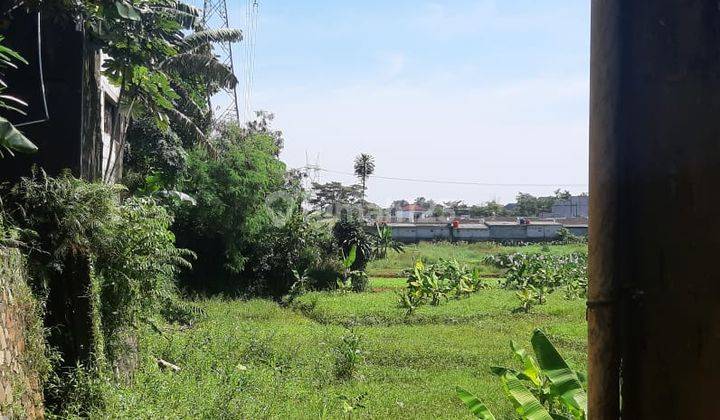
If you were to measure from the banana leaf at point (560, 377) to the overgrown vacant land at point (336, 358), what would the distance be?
10.4ft

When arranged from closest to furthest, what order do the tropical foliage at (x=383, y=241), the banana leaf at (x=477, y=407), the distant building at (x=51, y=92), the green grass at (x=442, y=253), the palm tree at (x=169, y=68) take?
the banana leaf at (x=477, y=407), the distant building at (x=51, y=92), the palm tree at (x=169, y=68), the tropical foliage at (x=383, y=241), the green grass at (x=442, y=253)

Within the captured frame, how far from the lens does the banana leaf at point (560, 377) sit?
3689 mm

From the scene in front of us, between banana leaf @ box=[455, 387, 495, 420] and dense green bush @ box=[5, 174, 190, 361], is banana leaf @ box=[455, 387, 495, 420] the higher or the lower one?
the lower one

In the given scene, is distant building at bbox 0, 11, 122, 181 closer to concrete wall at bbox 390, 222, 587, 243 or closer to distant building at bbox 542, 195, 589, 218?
concrete wall at bbox 390, 222, 587, 243

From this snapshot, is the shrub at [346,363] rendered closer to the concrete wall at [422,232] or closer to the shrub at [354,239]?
the shrub at [354,239]

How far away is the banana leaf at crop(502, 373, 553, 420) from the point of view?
3836mm

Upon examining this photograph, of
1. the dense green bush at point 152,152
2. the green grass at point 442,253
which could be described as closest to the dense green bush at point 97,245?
the dense green bush at point 152,152

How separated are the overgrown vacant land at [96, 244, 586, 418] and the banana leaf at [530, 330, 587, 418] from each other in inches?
125

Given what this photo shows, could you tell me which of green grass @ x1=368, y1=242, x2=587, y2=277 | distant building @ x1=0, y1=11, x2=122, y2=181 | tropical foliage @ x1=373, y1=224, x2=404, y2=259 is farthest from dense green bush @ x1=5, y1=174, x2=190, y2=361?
tropical foliage @ x1=373, y1=224, x2=404, y2=259

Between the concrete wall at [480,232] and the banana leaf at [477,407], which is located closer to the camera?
the banana leaf at [477,407]

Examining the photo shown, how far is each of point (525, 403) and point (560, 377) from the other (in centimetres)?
30

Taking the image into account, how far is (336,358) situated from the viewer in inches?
365

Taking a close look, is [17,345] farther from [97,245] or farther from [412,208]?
[412,208]

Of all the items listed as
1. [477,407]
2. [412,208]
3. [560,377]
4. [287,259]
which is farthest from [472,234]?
[560,377]
